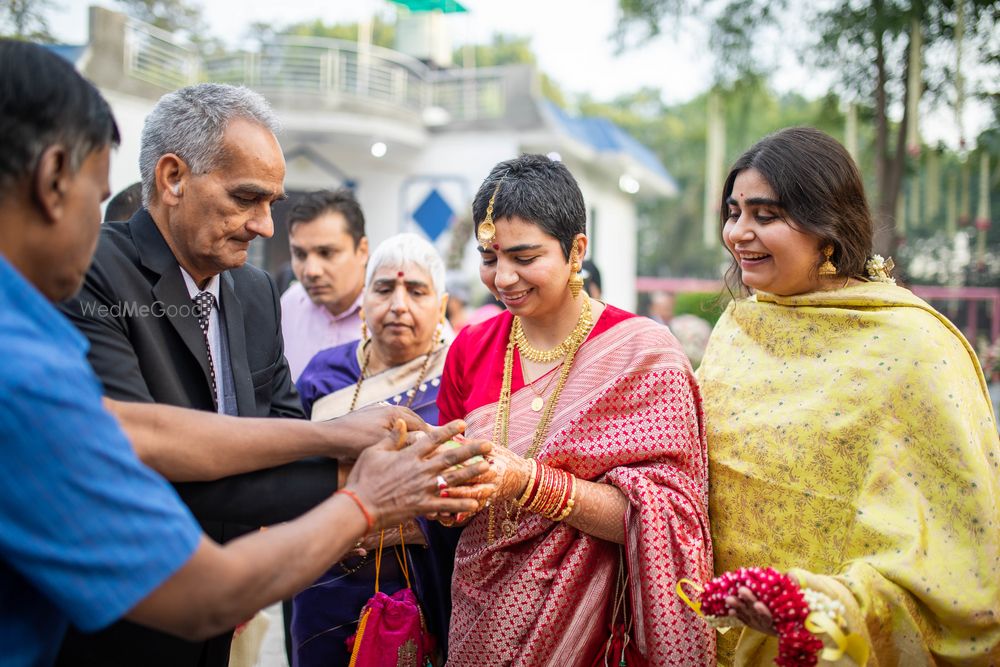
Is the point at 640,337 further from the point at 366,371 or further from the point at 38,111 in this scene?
the point at 38,111

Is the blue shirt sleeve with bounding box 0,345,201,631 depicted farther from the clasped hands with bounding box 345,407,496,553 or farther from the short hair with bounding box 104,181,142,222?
the short hair with bounding box 104,181,142,222

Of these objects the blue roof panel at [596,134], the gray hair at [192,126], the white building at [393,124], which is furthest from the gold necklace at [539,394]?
the blue roof panel at [596,134]

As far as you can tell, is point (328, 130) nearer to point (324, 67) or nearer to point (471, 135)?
point (324, 67)

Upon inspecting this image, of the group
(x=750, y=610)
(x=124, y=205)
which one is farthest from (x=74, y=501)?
(x=124, y=205)

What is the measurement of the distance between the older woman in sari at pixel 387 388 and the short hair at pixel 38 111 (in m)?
1.89

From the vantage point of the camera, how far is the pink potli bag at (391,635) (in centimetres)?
278

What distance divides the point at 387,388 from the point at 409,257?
564mm

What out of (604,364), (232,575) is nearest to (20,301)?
(232,575)

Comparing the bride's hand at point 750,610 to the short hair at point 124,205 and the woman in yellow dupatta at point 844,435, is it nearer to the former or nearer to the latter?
the woman in yellow dupatta at point 844,435

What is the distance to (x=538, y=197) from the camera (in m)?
2.63

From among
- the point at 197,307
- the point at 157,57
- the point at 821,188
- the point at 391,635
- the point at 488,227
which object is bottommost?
the point at 391,635

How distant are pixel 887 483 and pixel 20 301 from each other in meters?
2.13

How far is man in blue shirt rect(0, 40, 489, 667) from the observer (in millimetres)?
1305

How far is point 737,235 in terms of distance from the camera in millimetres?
2643
